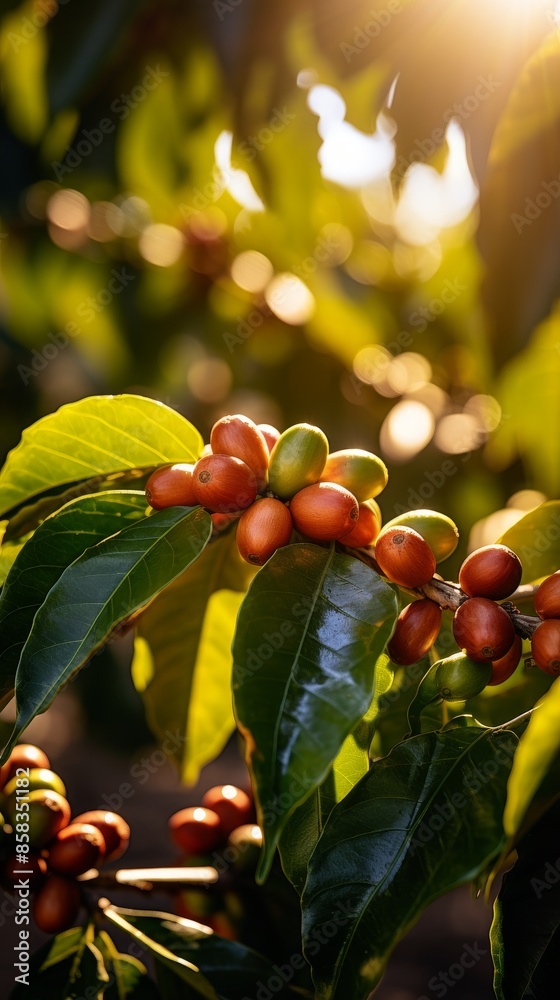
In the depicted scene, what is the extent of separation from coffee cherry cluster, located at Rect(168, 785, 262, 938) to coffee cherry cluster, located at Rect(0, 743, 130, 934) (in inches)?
7.2

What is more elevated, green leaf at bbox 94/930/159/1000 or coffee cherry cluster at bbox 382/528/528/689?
coffee cherry cluster at bbox 382/528/528/689

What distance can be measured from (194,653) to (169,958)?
432mm

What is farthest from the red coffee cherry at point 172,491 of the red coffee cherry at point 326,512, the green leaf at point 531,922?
the green leaf at point 531,922

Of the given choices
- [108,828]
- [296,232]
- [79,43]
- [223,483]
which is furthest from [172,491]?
[296,232]

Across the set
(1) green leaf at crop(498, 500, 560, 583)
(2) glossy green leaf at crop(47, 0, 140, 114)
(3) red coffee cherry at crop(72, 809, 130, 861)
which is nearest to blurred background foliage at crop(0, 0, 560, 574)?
(2) glossy green leaf at crop(47, 0, 140, 114)

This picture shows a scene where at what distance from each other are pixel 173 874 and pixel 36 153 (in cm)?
207

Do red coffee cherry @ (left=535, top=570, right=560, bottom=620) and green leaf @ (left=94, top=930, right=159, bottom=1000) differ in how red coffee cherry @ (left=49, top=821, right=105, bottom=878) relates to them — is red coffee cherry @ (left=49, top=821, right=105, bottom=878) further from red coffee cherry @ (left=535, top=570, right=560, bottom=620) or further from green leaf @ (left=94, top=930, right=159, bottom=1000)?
red coffee cherry @ (left=535, top=570, right=560, bottom=620)

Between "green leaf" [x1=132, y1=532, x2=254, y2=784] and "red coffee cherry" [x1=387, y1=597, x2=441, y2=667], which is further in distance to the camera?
"green leaf" [x1=132, y1=532, x2=254, y2=784]

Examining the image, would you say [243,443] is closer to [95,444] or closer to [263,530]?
[263,530]

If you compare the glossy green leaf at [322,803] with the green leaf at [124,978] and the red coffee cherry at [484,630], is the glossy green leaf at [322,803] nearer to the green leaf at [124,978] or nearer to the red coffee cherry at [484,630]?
the red coffee cherry at [484,630]

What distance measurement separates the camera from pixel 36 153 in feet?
7.97

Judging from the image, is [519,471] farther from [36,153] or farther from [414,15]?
[36,153]

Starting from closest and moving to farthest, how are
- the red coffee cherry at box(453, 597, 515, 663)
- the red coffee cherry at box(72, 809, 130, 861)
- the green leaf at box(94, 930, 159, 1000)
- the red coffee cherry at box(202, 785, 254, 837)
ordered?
the red coffee cherry at box(453, 597, 515, 663) → the green leaf at box(94, 930, 159, 1000) → the red coffee cherry at box(72, 809, 130, 861) → the red coffee cherry at box(202, 785, 254, 837)

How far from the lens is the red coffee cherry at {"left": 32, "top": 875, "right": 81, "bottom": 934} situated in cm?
115
